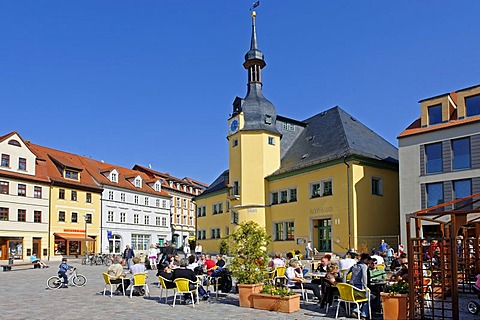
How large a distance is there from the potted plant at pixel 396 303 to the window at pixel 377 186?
22913mm

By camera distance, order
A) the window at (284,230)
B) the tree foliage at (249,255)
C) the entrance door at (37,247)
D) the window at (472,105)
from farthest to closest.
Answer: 1. the entrance door at (37,247)
2. the window at (284,230)
3. the window at (472,105)
4. the tree foliage at (249,255)

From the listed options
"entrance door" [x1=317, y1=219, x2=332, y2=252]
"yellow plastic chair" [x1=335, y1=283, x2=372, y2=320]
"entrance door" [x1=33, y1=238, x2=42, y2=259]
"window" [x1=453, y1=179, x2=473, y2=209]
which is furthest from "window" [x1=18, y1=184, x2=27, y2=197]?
"yellow plastic chair" [x1=335, y1=283, x2=372, y2=320]

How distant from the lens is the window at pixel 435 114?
2820cm

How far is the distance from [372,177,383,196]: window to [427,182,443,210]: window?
4669mm

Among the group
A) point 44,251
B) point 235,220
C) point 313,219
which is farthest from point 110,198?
point 313,219

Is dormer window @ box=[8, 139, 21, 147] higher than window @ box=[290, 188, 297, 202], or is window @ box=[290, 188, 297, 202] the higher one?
dormer window @ box=[8, 139, 21, 147]

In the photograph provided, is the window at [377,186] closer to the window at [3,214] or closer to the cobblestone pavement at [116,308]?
the cobblestone pavement at [116,308]

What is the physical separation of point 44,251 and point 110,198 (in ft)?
35.5

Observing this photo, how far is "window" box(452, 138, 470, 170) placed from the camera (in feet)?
86.7

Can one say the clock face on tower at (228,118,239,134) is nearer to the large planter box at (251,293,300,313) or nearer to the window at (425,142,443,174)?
the window at (425,142,443,174)

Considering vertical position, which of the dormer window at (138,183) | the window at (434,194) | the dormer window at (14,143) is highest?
the dormer window at (14,143)

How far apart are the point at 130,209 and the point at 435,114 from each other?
133 ft

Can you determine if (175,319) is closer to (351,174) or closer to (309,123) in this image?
→ (351,174)

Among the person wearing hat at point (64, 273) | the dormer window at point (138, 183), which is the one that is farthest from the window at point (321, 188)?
the dormer window at point (138, 183)
